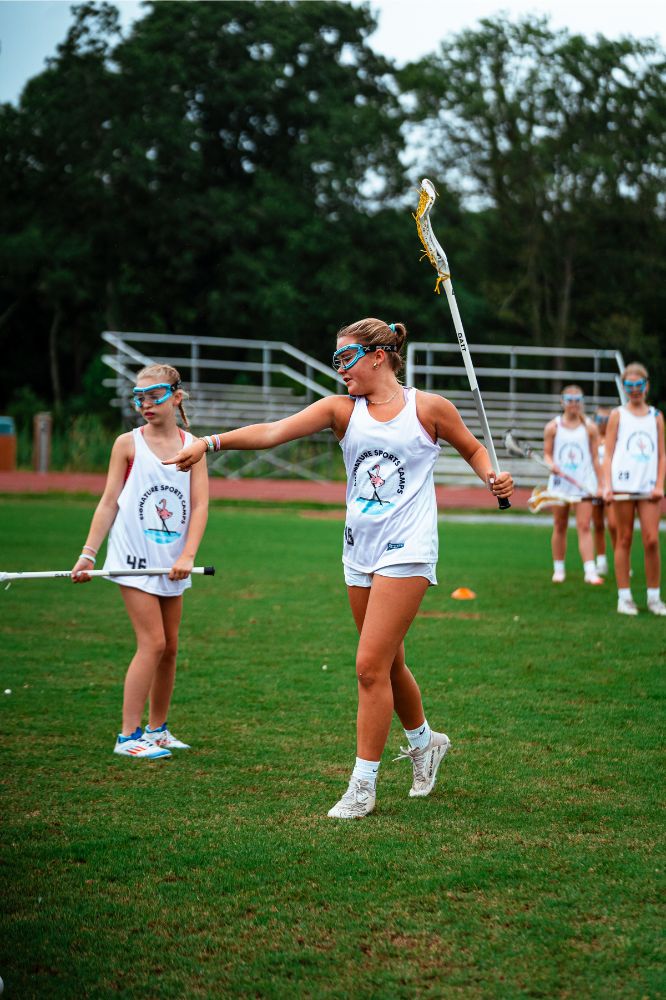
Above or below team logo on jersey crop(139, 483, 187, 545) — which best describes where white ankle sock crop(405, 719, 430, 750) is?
below

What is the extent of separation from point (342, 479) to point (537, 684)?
24244mm

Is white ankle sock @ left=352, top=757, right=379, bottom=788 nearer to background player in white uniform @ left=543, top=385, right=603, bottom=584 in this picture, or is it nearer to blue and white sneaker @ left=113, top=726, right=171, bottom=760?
blue and white sneaker @ left=113, top=726, right=171, bottom=760

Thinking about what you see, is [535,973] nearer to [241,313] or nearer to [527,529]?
[527,529]

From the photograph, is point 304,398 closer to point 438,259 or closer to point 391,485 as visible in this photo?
point 438,259

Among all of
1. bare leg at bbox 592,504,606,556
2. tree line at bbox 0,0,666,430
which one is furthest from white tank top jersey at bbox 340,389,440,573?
tree line at bbox 0,0,666,430

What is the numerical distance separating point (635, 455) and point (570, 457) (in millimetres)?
3064

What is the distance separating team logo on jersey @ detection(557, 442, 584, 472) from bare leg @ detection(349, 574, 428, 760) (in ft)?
30.5

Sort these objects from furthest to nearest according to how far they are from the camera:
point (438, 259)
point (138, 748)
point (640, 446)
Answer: point (640, 446)
point (138, 748)
point (438, 259)

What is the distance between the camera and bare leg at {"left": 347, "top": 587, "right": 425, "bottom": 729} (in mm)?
5715

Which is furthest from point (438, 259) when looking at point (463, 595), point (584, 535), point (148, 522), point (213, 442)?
point (584, 535)

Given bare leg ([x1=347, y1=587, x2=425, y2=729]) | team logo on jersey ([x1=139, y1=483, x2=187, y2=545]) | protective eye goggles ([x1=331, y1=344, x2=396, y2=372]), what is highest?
protective eye goggles ([x1=331, y1=344, x2=396, y2=372])

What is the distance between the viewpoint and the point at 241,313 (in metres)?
46.5

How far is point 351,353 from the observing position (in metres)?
5.59

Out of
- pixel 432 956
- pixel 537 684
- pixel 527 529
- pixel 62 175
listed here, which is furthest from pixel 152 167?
pixel 432 956
